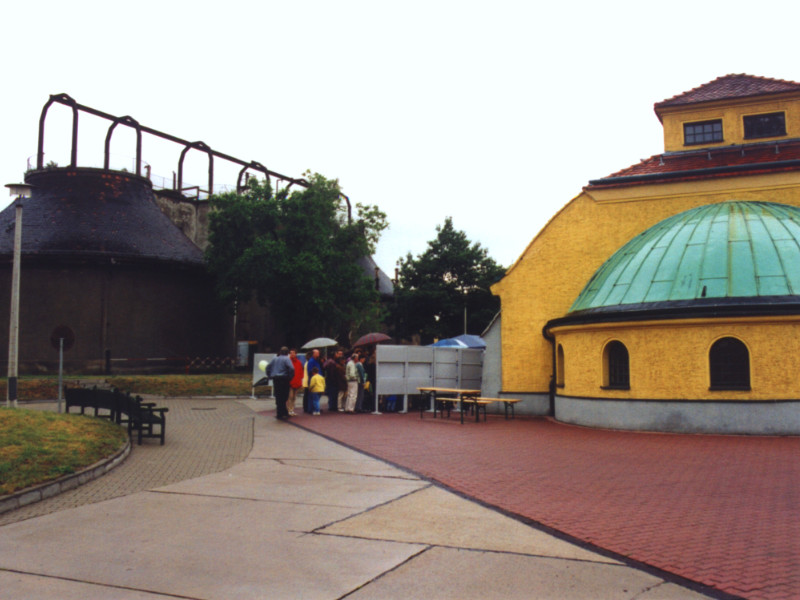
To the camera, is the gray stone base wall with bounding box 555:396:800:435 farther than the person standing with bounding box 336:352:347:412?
No

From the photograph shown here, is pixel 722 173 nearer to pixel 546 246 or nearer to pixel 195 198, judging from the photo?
pixel 546 246

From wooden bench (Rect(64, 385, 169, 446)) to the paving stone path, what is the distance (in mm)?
343

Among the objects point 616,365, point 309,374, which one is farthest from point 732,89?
point 309,374

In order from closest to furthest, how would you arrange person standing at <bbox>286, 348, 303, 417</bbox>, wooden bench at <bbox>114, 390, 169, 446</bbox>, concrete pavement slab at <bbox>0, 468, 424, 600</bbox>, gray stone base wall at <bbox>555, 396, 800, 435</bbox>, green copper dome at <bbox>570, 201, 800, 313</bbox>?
1. concrete pavement slab at <bbox>0, 468, 424, 600</bbox>
2. wooden bench at <bbox>114, 390, 169, 446</bbox>
3. gray stone base wall at <bbox>555, 396, 800, 435</bbox>
4. green copper dome at <bbox>570, 201, 800, 313</bbox>
5. person standing at <bbox>286, 348, 303, 417</bbox>

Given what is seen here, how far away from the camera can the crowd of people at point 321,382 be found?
18.6 meters

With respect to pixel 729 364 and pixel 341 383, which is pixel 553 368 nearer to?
pixel 729 364

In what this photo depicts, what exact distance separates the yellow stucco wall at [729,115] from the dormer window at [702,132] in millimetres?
132

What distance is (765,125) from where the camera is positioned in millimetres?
22953

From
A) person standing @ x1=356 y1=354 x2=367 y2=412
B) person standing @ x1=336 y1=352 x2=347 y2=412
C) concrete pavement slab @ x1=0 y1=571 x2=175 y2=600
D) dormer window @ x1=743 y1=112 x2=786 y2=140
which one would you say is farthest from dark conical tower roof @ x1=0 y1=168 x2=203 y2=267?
concrete pavement slab @ x1=0 y1=571 x2=175 y2=600

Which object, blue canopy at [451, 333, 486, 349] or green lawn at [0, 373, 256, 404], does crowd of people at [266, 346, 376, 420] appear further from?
green lawn at [0, 373, 256, 404]

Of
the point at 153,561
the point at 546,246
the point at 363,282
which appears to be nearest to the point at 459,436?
the point at 546,246

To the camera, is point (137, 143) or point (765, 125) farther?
point (137, 143)

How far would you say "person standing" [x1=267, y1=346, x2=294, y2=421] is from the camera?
723 inches

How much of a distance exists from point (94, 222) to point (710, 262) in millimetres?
30720
